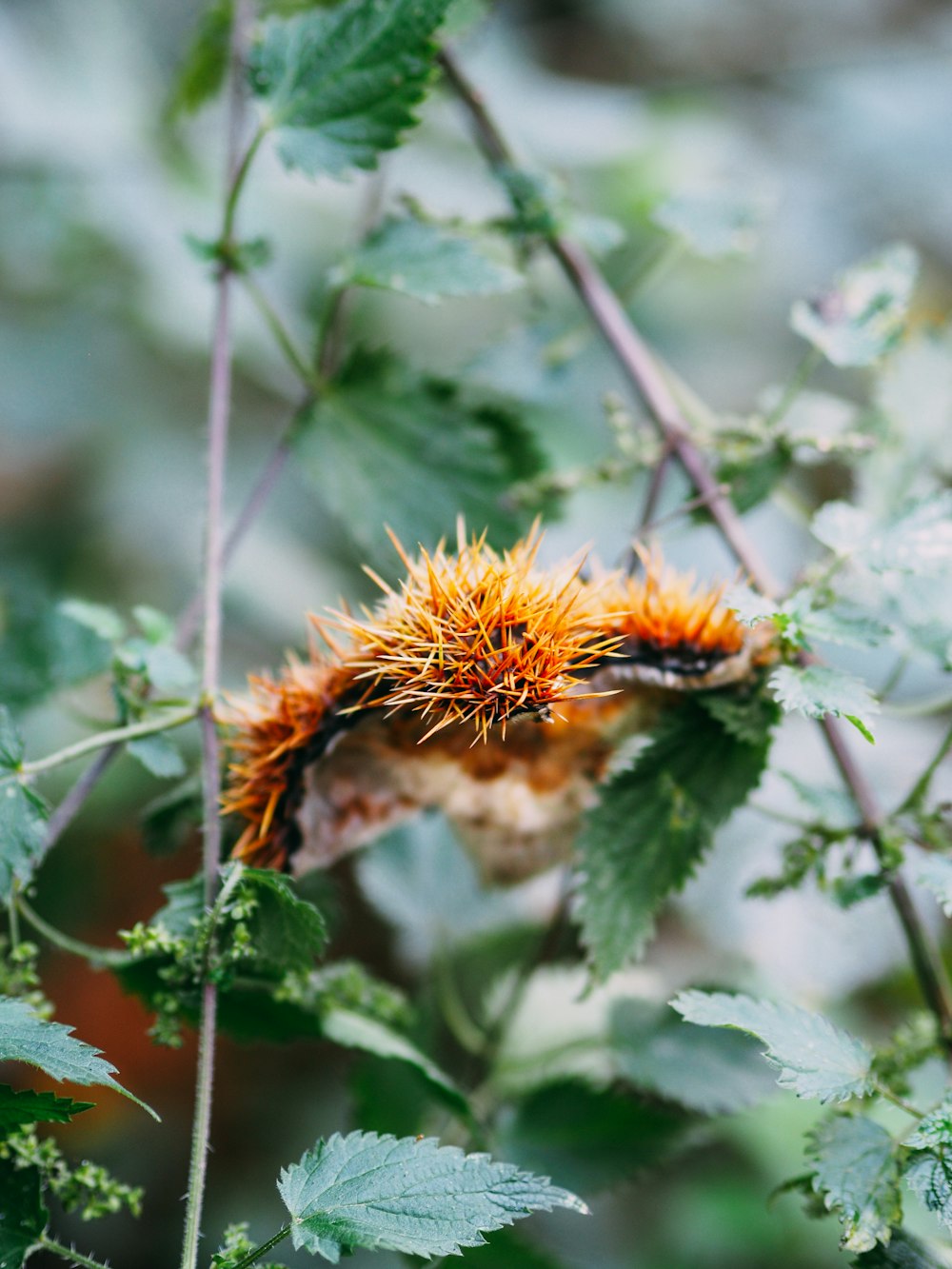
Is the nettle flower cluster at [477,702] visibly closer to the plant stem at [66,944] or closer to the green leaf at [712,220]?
the plant stem at [66,944]

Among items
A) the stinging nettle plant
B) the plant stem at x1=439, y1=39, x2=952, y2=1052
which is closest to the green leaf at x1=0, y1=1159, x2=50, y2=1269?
the stinging nettle plant

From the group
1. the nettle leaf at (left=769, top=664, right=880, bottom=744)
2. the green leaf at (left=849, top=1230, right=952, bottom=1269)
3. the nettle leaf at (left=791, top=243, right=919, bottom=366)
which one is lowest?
the green leaf at (left=849, top=1230, right=952, bottom=1269)

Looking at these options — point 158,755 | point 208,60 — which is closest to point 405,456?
point 158,755

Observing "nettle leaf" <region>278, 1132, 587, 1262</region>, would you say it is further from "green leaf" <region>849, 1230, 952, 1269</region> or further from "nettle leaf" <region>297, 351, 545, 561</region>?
"nettle leaf" <region>297, 351, 545, 561</region>

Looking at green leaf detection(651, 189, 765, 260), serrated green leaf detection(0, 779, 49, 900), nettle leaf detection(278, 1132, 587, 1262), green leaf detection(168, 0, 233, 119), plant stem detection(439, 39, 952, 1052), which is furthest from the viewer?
green leaf detection(168, 0, 233, 119)

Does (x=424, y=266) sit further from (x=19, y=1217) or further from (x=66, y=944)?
(x=19, y=1217)

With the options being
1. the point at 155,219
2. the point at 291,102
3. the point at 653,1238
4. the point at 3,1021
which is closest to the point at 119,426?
the point at 155,219
